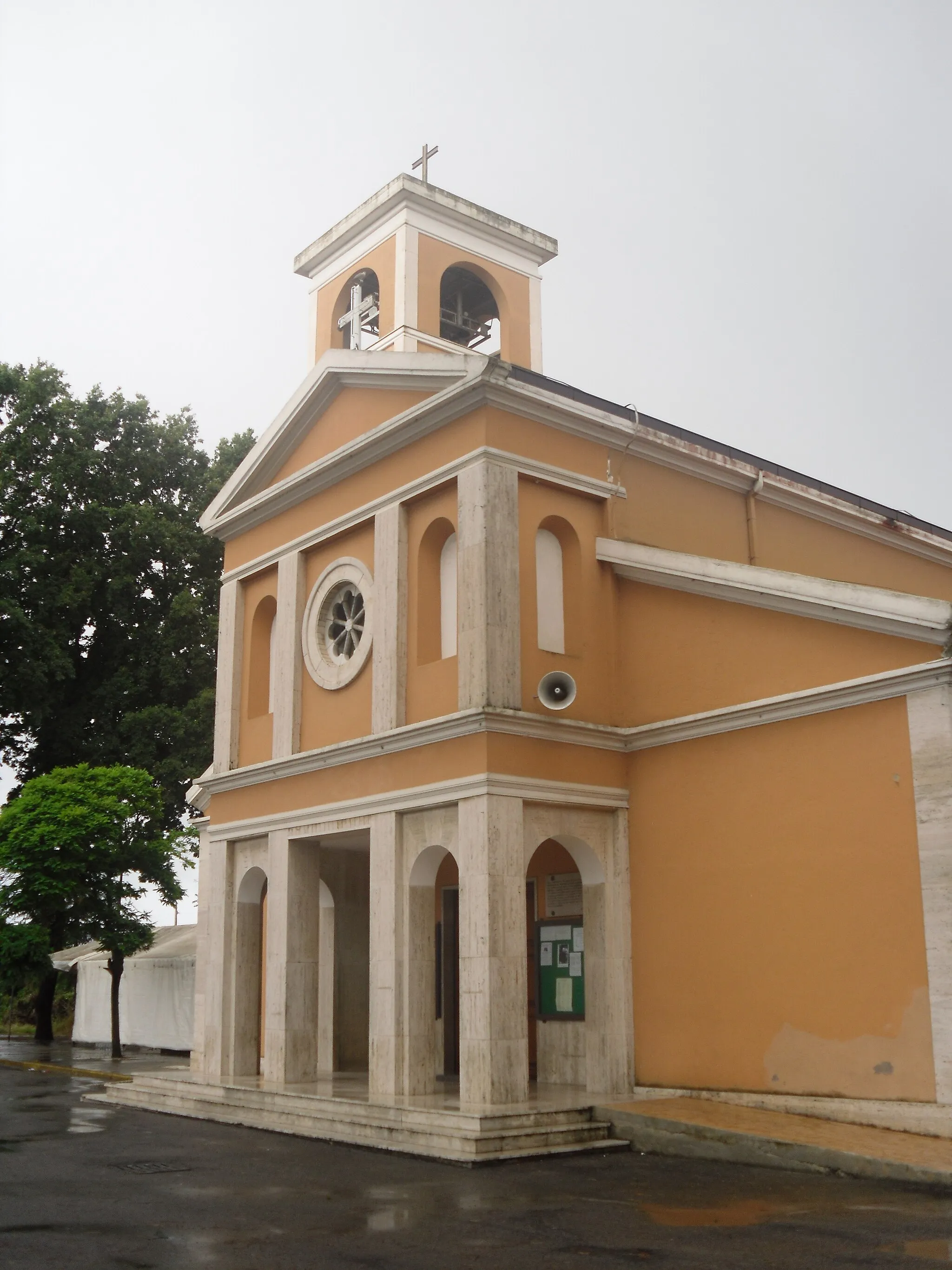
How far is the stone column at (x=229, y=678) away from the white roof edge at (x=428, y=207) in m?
5.91

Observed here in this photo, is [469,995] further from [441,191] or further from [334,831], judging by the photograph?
[441,191]

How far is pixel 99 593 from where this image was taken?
32125mm

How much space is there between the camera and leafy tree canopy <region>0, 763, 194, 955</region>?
81.6 ft

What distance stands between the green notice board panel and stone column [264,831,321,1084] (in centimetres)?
290

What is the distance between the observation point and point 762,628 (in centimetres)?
1366

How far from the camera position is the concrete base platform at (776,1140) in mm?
9773

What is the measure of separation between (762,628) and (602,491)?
292 cm

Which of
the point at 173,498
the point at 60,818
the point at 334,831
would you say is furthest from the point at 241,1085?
the point at 173,498

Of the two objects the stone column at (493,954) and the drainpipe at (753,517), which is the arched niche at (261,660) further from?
the drainpipe at (753,517)

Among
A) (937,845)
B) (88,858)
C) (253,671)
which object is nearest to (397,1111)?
(937,845)

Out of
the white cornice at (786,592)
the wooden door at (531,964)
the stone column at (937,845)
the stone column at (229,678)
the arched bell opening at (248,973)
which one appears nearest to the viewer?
the stone column at (937,845)

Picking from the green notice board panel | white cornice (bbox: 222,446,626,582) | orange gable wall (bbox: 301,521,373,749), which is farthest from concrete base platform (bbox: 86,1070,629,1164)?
white cornice (bbox: 222,446,626,582)

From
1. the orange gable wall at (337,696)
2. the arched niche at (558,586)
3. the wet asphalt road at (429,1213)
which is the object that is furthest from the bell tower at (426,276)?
the wet asphalt road at (429,1213)

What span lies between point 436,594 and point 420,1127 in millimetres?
6118
